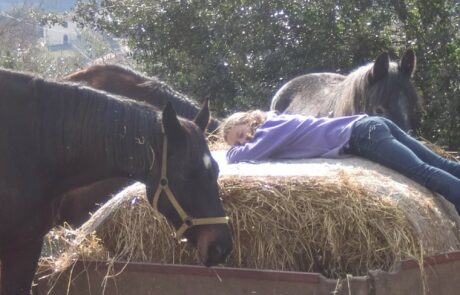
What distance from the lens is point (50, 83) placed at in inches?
144

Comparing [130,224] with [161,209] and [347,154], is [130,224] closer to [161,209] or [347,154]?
[161,209]

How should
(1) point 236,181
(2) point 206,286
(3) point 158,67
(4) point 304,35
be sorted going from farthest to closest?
(3) point 158,67, (4) point 304,35, (1) point 236,181, (2) point 206,286

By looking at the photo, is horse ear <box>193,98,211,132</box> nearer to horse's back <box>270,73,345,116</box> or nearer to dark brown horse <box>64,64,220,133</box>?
dark brown horse <box>64,64,220,133</box>

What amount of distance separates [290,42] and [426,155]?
4006 mm

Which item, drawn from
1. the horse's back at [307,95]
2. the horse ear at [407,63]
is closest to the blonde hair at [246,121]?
the horse ear at [407,63]

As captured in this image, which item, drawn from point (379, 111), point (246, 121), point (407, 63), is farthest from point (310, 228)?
point (407, 63)

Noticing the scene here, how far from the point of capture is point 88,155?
11.7 feet

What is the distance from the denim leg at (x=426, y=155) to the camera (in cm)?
414

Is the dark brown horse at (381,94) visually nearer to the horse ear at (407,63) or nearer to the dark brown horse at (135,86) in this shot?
the horse ear at (407,63)

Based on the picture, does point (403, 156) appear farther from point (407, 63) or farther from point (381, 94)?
point (407, 63)

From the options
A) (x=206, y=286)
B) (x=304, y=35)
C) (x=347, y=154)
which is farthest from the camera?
(x=304, y=35)

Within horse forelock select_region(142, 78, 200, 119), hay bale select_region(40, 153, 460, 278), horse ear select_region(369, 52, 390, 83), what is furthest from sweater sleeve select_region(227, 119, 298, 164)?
horse ear select_region(369, 52, 390, 83)

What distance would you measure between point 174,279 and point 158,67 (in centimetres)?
581

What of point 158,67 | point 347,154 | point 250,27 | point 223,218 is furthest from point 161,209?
point 158,67
